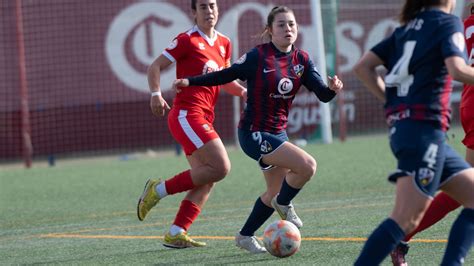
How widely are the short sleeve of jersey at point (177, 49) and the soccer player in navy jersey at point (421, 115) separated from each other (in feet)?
9.77

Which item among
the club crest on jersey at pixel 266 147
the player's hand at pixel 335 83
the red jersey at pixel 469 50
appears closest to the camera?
the player's hand at pixel 335 83

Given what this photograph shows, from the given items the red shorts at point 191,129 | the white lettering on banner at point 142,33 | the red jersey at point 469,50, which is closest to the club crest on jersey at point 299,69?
the red shorts at point 191,129

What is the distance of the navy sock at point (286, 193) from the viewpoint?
24.6 feet

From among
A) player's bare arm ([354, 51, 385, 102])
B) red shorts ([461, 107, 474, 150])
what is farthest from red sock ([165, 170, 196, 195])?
player's bare arm ([354, 51, 385, 102])

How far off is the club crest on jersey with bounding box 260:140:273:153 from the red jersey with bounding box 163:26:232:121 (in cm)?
98

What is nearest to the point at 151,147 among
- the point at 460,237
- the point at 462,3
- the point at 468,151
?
the point at 462,3

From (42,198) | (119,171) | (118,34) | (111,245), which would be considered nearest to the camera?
(111,245)

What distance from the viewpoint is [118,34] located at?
19.6 m

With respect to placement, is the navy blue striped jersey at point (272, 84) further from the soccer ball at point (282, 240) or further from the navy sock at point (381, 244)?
the navy sock at point (381, 244)

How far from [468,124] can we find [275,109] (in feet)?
4.52

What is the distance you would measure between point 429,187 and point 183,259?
2.60m

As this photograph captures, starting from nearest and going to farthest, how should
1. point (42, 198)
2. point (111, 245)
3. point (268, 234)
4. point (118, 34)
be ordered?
point (268, 234)
point (111, 245)
point (42, 198)
point (118, 34)

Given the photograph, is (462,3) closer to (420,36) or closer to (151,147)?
(151,147)

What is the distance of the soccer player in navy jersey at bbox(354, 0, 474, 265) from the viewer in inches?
197
